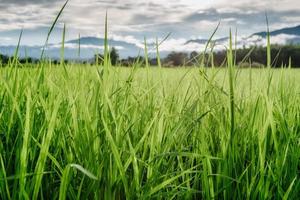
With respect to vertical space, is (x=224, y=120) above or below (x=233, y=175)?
above

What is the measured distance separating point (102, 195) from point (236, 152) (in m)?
0.35

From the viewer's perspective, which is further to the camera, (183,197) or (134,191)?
(183,197)

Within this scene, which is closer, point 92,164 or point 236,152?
point 92,164

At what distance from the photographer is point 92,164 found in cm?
77

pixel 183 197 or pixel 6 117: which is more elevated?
pixel 6 117

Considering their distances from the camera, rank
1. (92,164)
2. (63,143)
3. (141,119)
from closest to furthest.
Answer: (92,164) < (63,143) < (141,119)

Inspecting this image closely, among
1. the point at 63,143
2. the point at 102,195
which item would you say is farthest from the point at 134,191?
the point at 63,143

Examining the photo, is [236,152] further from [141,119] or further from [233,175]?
[141,119]

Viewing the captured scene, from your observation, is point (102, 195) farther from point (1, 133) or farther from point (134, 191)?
point (1, 133)

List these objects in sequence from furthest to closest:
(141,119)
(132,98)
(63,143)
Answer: (132,98) → (141,119) → (63,143)

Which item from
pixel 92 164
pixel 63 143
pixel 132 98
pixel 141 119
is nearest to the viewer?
pixel 92 164

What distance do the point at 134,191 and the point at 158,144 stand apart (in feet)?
0.44

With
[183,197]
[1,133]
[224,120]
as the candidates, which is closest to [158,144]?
[183,197]

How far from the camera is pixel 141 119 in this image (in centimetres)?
103
